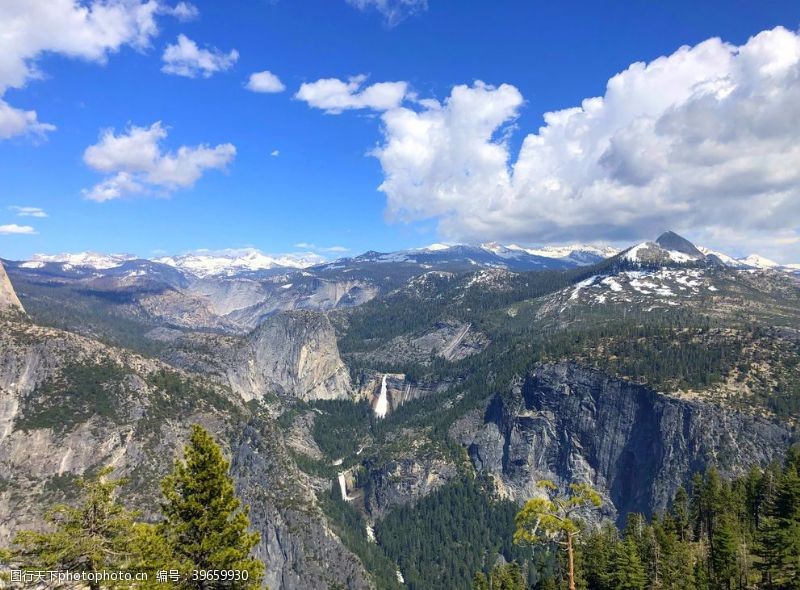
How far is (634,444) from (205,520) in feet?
579

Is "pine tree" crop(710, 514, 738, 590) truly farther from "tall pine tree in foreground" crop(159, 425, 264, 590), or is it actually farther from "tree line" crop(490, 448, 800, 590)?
"tall pine tree in foreground" crop(159, 425, 264, 590)

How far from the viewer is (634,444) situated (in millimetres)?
173875

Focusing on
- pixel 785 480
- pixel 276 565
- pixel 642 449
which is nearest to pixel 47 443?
pixel 276 565

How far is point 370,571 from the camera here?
152 m

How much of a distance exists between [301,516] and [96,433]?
200 ft

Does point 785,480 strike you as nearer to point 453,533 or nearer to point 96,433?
point 453,533

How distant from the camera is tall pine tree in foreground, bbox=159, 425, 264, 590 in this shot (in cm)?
2769

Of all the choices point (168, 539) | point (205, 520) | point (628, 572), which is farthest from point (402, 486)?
point (205, 520)

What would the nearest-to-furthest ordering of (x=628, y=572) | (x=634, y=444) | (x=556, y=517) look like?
(x=556, y=517) < (x=628, y=572) < (x=634, y=444)

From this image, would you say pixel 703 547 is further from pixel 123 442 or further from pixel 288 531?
pixel 123 442

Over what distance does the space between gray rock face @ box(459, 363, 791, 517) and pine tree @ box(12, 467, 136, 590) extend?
125 m

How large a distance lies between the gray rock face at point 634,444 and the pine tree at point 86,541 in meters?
125

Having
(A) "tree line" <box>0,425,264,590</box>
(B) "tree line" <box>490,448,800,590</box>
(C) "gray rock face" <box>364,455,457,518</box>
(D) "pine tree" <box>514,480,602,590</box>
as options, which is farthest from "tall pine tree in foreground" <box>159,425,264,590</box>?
(C) "gray rock face" <box>364,455,457,518</box>

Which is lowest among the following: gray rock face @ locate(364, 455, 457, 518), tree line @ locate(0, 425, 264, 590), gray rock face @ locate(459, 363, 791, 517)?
gray rock face @ locate(364, 455, 457, 518)
